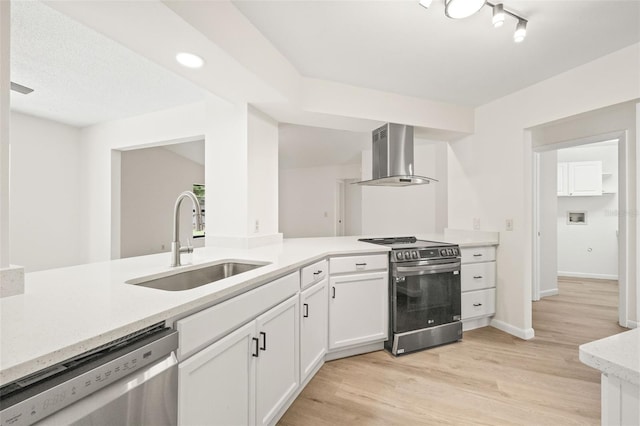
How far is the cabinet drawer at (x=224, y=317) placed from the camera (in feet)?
→ 3.01

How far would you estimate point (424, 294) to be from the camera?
94.3 inches

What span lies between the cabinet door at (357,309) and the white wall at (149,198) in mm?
4024

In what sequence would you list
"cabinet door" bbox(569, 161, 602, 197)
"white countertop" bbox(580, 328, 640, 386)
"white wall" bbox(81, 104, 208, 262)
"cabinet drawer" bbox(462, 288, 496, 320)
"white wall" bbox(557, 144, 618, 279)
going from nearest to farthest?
"white countertop" bbox(580, 328, 640, 386) < "cabinet drawer" bbox(462, 288, 496, 320) < "white wall" bbox(81, 104, 208, 262) < "cabinet door" bbox(569, 161, 602, 197) < "white wall" bbox(557, 144, 618, 279)

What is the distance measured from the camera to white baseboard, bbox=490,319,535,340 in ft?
8.43

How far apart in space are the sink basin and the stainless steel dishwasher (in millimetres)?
528

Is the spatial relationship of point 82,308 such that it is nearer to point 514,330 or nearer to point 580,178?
point 514,330

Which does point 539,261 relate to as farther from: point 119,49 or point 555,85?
point 119,49

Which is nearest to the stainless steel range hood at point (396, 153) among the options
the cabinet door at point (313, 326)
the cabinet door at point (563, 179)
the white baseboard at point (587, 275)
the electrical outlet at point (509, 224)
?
the electrical outlet at point (509, 224)

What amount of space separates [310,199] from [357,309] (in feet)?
16.7

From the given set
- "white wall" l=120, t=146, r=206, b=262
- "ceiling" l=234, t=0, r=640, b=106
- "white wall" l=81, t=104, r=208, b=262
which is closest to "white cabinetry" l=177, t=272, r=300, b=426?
"ceiling" l=234, t=0, r=640, b=106

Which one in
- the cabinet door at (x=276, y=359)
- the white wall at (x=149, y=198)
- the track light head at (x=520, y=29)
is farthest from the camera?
the white wall at (x=149, y=198)

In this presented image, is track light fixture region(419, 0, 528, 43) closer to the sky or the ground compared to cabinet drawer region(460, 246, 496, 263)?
closer to the sky

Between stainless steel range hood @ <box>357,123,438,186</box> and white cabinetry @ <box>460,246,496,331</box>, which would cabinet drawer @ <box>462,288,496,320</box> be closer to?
white cabinetry @ <box>460,246,496,331</box>

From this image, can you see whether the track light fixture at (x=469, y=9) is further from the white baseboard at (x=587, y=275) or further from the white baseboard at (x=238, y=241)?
the white baseboard at (x=587, y=275)
